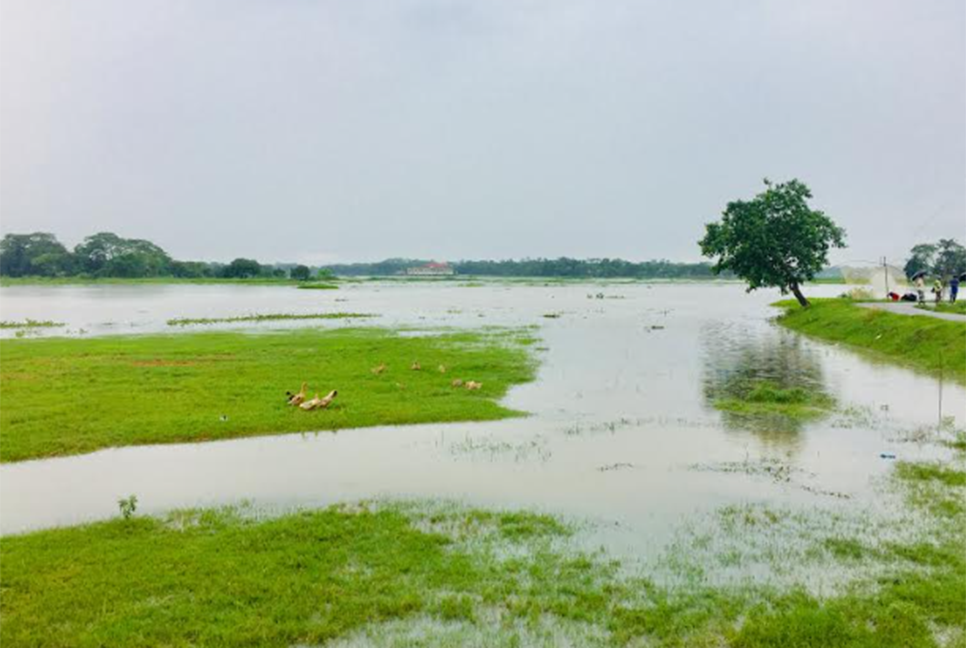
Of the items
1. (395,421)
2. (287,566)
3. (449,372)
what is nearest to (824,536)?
(287,566)

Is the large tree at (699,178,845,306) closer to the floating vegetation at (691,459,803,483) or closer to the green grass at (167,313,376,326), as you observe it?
the green grass at (167,313,376,326)

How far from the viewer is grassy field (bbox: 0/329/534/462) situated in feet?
54.7

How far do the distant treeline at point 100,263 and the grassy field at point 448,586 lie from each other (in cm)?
17188

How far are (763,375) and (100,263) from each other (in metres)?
186

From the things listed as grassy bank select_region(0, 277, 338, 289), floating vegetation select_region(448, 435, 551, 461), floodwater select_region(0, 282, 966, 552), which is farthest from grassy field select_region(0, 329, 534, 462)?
grassy bank select_region(0, 277, 338, 289)

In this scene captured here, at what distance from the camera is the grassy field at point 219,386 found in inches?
657

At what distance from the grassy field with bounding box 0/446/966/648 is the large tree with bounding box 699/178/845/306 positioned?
1879 inches

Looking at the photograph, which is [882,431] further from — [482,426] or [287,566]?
[287,566]

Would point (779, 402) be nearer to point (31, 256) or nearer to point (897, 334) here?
point (897, 334)

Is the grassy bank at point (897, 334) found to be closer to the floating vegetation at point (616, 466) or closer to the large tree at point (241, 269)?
the floating vegetation at point (616, 466)

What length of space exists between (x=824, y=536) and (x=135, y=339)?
36.7m

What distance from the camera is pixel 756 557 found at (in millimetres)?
9227

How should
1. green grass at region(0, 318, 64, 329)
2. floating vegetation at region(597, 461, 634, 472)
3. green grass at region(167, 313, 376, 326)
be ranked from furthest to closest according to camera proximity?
1. green grass at region(167, 313, 376, 326)
2. green grass at region(0, 318, 64, 329)
3. floating vegetation at region(597, 461, 634, 472)

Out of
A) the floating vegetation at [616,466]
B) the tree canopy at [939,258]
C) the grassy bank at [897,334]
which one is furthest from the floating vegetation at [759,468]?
the tree canopy at [939,258]
